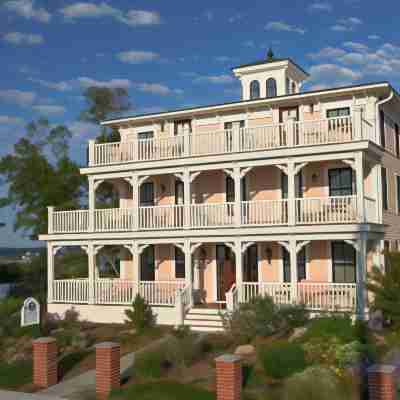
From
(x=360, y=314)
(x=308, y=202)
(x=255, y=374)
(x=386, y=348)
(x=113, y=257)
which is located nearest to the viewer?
(x=255, y=374)

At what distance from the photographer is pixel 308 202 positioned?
69.4 ft

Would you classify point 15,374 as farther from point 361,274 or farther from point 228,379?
point 361,274

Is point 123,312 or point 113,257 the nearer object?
point 123,312

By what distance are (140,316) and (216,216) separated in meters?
4.64

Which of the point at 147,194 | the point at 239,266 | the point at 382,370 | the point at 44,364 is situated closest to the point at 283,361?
the point at 382,370

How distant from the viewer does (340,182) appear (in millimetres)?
22375

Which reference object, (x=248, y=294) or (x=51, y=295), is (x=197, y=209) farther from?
(x=51, y=295)

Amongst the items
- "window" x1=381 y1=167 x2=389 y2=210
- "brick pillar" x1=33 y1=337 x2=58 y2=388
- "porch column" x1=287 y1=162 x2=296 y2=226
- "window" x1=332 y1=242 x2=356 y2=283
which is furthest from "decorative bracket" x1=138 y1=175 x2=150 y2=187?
"brick pillar" x1=33 y1=337 x2=58 y2=388

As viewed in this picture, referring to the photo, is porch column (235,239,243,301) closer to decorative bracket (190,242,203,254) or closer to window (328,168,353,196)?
decorative bracket (190,242,203,254)

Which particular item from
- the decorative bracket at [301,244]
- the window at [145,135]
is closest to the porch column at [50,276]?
the window at [145,135]

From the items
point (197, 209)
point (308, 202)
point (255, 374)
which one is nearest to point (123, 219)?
point (197, 209)

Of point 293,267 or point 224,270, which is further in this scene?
point 224,270

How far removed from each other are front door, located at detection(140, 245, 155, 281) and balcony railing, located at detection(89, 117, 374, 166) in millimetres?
4176

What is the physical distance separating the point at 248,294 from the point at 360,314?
4.19 meters
